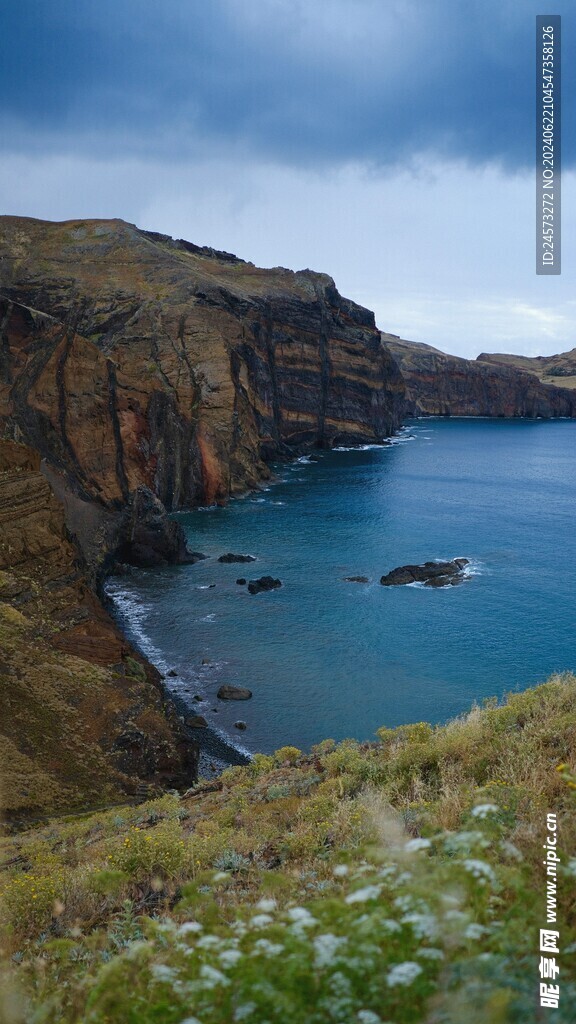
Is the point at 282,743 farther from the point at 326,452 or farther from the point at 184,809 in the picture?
the point at 326,452

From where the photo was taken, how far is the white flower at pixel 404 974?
11.6ft

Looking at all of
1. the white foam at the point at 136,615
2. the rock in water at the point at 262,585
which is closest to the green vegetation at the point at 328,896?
the white foam at the point at 136,615

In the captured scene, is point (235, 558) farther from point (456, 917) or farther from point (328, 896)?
point (456, 917)

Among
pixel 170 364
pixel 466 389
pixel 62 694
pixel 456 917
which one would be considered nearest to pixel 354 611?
pixel 62 694

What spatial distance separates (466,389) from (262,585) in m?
147

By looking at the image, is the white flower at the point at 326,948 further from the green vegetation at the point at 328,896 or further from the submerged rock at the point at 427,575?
the submerged rock at the point at 427,575

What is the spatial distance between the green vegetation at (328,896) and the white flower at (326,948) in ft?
0.06

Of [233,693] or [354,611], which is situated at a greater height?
[354,611]

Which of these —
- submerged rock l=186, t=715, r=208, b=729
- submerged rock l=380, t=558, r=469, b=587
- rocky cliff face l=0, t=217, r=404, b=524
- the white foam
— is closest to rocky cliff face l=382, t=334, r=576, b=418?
rocky cliff face l=0, t=217, r=404, b=524

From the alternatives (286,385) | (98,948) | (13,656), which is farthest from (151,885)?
(286,385)

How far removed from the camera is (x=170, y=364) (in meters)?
80.4

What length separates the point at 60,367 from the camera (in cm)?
5778

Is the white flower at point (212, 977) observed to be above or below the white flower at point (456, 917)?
below

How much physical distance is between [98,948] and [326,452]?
10532 centimetres
